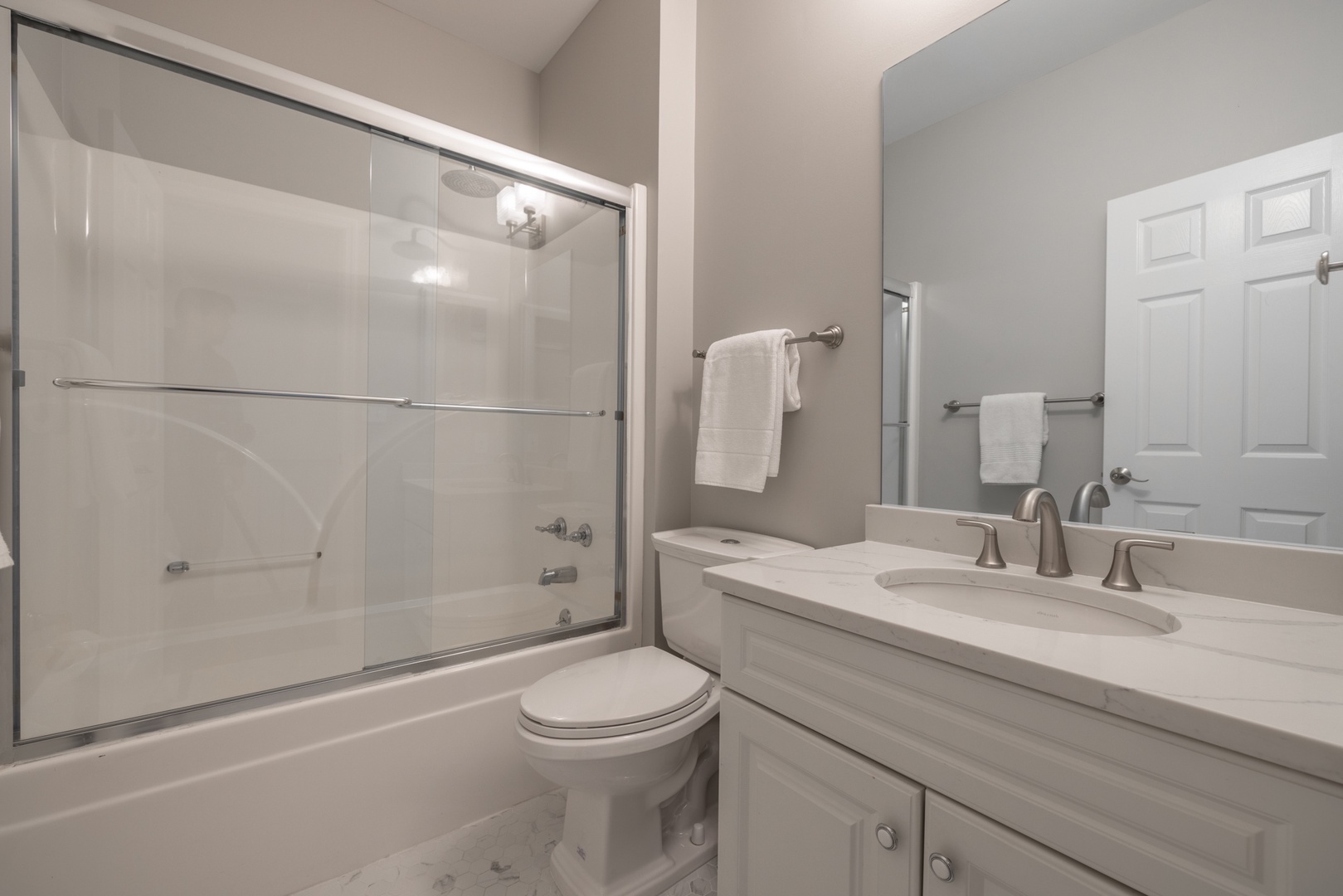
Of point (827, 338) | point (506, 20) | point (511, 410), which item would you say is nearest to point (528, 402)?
point (511, 410)

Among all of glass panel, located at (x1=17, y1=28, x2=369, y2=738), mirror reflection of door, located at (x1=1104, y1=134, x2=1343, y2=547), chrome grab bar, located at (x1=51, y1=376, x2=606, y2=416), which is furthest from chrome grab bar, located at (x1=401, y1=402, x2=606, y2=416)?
mirror reflection of door, located at (x1=1104, y1=134, x2=1343, y2=547)

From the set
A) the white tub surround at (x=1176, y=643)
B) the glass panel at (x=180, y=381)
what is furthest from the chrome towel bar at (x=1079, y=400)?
the glass panel at (x=180, y=381)

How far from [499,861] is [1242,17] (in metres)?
2.05

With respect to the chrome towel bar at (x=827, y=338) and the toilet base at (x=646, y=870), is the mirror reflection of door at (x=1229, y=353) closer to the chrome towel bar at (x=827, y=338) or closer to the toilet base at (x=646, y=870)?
the chrome towel bar at (x=827, y=338)

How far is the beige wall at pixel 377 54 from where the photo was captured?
170 centimetres

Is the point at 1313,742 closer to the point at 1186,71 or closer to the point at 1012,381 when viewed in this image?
the point at 1012,381

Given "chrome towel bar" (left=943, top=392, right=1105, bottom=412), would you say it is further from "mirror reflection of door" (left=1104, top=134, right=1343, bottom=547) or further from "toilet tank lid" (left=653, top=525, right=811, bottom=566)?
"toilet tank lid" (left=653, top=525, right=811, bottom=566)

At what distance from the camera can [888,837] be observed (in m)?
0.69

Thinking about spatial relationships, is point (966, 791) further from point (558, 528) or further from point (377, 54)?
point (377, 54)

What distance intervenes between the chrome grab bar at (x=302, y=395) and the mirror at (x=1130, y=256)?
1041mm

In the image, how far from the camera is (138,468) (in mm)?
1523

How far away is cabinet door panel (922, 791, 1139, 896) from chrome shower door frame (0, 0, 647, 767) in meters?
1.16

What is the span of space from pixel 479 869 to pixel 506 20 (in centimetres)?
259

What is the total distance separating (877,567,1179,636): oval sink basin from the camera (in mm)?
807
